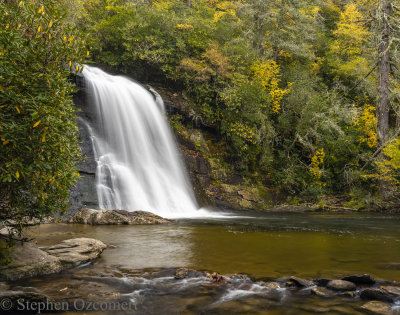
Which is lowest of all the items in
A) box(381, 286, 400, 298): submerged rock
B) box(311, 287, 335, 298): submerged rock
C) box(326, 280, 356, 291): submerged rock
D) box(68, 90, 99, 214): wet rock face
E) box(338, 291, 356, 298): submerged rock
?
box(311, 287, 335, 298): submerged rock

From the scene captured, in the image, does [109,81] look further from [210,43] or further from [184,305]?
[184,305]

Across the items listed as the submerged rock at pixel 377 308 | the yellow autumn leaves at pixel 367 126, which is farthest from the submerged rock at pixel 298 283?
the yellow autumn leaves at pixel 367 126

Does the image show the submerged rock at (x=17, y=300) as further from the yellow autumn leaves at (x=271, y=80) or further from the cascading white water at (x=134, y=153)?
the yellow autumn leaves at (x=271, y=80)

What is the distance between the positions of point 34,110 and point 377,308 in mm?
4710

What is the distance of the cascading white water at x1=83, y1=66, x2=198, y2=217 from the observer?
13555mm

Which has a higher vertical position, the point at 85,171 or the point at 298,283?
the point at 85,171

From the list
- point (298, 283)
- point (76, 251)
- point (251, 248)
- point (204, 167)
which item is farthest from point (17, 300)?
point (204, 167)

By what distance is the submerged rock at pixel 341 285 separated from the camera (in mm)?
4270

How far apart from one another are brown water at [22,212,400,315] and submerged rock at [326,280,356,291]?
0.90 feet

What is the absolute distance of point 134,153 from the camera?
15.8 metres

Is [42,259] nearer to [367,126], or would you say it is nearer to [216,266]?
[216,266]

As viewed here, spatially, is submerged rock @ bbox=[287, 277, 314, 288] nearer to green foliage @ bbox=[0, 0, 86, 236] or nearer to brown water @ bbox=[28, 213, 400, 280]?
brown water @ bbox=[28, 213, 400, 280]

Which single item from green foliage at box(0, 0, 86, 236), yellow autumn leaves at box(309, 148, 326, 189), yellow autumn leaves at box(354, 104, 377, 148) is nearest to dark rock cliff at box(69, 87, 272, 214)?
yellow autumn leaves at box(309, 148, 326, 189)

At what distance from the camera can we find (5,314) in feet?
11.1
